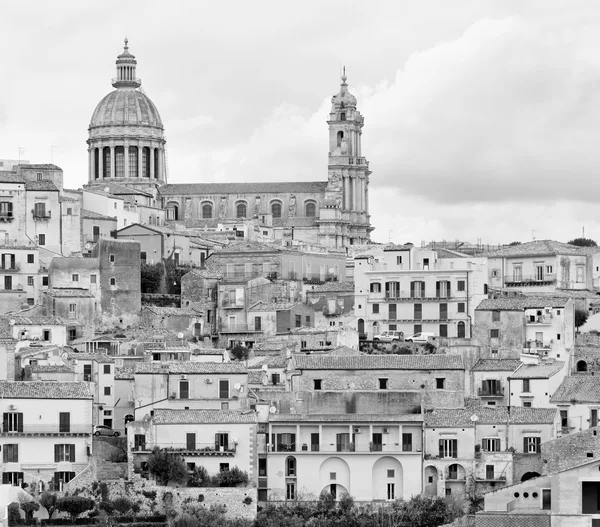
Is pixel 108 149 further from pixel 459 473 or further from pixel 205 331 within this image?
pixel 459 473

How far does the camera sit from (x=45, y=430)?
69.1 meters

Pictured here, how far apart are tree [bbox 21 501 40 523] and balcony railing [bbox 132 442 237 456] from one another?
13.0 ft

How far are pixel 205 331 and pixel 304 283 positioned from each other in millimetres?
8086

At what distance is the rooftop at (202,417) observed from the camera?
227 feet

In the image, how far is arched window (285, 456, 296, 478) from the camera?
228 feet

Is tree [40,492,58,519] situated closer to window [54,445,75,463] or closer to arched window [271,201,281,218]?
window [54,445,75,463]

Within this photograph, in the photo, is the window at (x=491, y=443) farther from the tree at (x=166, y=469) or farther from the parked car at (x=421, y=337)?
the parked car at (x=421, y=337)

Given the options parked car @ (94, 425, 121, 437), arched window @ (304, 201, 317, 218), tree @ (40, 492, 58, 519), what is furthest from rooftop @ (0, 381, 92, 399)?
arched window @ (304, 201, 317, 218)

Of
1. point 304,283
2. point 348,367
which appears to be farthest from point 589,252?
point 348,367

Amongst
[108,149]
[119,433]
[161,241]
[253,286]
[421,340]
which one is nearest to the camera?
[119,433]

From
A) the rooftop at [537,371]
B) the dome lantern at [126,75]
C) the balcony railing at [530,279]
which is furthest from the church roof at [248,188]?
the rooftop at [537,371]

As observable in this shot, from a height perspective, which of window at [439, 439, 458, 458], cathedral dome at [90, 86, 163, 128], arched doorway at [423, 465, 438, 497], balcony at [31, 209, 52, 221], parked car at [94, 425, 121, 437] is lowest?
arched doorway at [423, 465, 438, 497]

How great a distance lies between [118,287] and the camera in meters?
89.8

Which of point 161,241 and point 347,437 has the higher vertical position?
point 161,241
